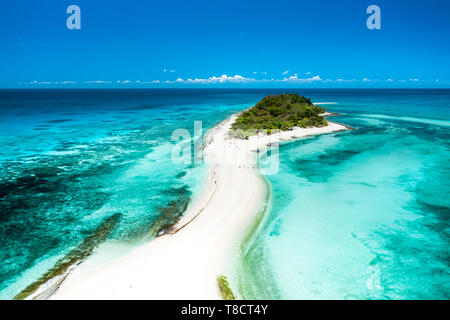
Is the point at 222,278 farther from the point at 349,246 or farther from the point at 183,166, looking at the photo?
the point at 183,166

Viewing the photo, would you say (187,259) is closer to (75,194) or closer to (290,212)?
(290,212)

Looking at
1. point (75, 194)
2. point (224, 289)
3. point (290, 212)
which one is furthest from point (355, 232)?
point (75, 194)

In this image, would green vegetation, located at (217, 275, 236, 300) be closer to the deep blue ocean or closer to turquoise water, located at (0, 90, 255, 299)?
the deep blue ocean

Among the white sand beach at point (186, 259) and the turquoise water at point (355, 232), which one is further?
the turquoise water at point (355, 232)

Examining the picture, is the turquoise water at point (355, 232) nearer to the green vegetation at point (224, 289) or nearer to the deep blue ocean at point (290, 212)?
the deep blue ocean at point (290, 212)

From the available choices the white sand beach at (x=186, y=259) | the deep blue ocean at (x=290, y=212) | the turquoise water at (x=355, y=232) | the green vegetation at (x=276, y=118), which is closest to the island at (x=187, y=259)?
the white sand beach at (x=186, y=259)

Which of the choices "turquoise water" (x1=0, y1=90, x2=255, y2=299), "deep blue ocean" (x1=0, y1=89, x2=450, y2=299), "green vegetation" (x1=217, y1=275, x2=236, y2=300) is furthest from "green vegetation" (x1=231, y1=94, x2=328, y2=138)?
"green vegetation" (x1=217, y1=275, x2=236, y2=300)
